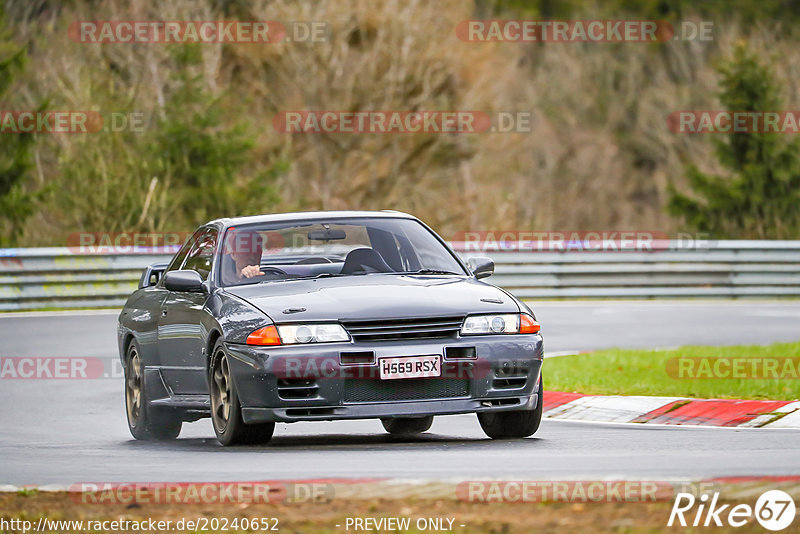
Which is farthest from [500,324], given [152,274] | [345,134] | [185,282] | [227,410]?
[345,134]

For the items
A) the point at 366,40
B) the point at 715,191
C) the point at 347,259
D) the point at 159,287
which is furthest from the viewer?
the point at 366,40

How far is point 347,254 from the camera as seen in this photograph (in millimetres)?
11219

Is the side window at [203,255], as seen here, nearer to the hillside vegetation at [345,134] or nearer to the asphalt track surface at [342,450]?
the asphalt track surface at [342,450]

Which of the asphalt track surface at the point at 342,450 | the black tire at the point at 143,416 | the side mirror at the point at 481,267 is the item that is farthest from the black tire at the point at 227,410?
the side mirror at the point at 481,267

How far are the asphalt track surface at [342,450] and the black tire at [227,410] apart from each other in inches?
4.5

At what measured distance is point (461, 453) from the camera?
31.4 feet

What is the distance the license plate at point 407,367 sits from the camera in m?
9.61

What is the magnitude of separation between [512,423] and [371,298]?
4.56 ft

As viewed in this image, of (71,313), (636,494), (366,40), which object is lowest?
(71,313)

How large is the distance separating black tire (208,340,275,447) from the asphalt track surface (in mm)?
114

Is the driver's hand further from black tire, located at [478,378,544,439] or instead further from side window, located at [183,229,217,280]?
black tire, located at [478,378,544,439]

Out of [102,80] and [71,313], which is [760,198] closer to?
[102,80]

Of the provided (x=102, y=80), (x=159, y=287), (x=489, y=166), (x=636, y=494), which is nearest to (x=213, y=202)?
(x=102, y=80)

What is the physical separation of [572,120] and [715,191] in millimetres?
28466
